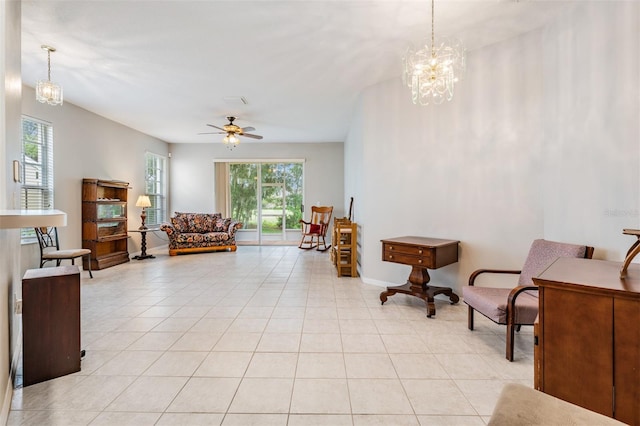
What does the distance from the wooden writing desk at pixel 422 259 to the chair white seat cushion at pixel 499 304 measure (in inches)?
20.0

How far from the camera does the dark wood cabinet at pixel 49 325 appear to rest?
194 centimetres

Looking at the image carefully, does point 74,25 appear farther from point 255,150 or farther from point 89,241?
point 255,150

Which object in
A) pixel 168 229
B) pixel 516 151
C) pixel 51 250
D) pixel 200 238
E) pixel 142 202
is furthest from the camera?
pixel 200 238

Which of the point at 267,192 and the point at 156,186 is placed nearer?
the point at 156,186

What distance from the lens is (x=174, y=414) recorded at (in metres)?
1.67

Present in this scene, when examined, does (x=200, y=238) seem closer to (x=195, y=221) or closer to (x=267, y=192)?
(x=195, y=221)

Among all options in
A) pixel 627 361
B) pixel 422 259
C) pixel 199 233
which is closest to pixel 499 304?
pixel 422 259

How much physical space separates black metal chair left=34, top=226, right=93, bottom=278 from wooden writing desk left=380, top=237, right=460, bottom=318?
4328 mm

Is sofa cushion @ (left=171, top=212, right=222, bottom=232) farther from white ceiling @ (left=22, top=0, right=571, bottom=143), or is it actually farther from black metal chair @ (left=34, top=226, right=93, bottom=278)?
white ceiling @ (left=22, top=0, right=571, bottom=143)

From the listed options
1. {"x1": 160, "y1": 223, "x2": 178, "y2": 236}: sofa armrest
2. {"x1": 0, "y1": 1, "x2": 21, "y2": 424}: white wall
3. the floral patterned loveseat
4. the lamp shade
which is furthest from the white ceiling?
the floral patterned loveseat

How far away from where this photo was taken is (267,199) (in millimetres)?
9023

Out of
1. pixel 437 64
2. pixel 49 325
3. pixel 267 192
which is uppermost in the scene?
pixel 437 64

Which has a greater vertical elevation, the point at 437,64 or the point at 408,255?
the point at 437,64

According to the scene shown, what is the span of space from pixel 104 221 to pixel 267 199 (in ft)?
14.0
